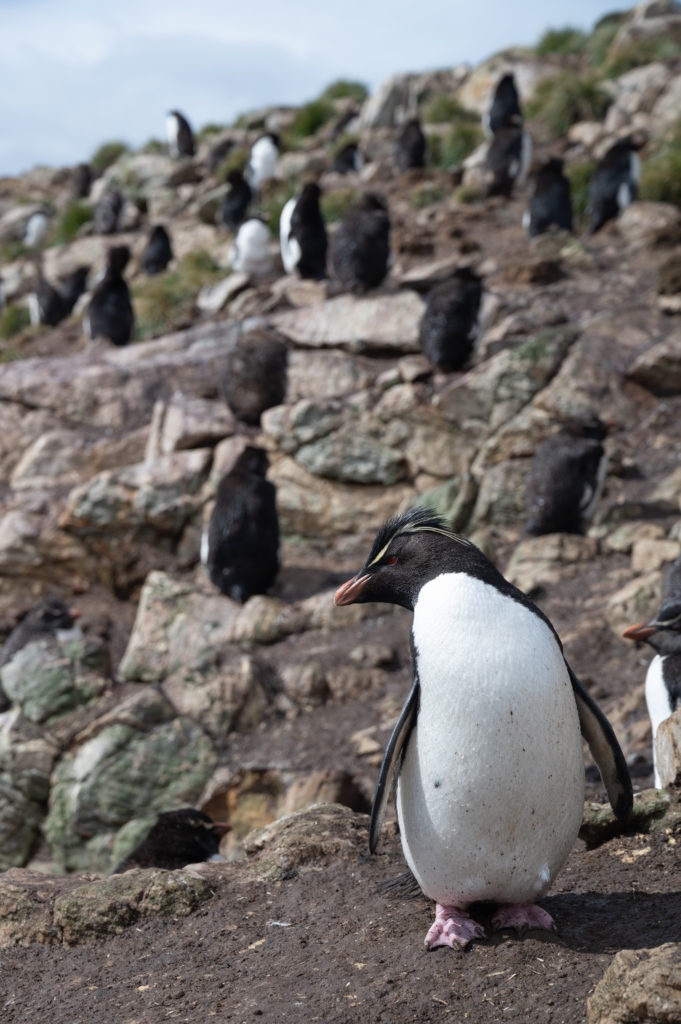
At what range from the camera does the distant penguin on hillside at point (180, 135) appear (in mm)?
31281

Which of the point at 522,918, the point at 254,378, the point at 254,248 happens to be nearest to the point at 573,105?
the point at 254,248

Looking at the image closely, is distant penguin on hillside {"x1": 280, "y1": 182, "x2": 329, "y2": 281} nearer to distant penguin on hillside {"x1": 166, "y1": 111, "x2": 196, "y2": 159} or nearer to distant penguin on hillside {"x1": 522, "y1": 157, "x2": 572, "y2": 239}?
distant penguin on hillside {"x1": 522, "y1": 157, "x2": 572, "y2": 239}

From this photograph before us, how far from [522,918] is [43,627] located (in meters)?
8.44

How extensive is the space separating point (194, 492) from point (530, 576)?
15.7ft

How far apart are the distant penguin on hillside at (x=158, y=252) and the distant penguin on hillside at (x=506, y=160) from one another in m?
7.65

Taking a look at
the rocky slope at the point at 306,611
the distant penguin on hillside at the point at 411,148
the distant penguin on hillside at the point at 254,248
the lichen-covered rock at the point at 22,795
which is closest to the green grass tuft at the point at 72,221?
the distant penguin on hillside at the point at 411,148

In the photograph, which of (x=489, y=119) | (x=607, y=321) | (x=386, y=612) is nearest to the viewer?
(x=386, y=612)

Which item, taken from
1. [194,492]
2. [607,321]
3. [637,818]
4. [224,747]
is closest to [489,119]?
[607,321]

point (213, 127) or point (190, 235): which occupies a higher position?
point (213, 127)

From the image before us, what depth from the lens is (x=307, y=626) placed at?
10.4 m

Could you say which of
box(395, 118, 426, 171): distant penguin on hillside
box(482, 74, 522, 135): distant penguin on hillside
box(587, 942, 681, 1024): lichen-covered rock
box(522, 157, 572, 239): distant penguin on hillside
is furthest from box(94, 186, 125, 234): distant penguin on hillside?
box(587, 942, 681, 1024): lichen-covered rock

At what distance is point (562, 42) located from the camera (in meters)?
29.5

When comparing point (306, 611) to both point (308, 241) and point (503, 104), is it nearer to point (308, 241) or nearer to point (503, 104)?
point (308, 241)

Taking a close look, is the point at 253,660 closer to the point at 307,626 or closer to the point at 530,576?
the point at 307,626
